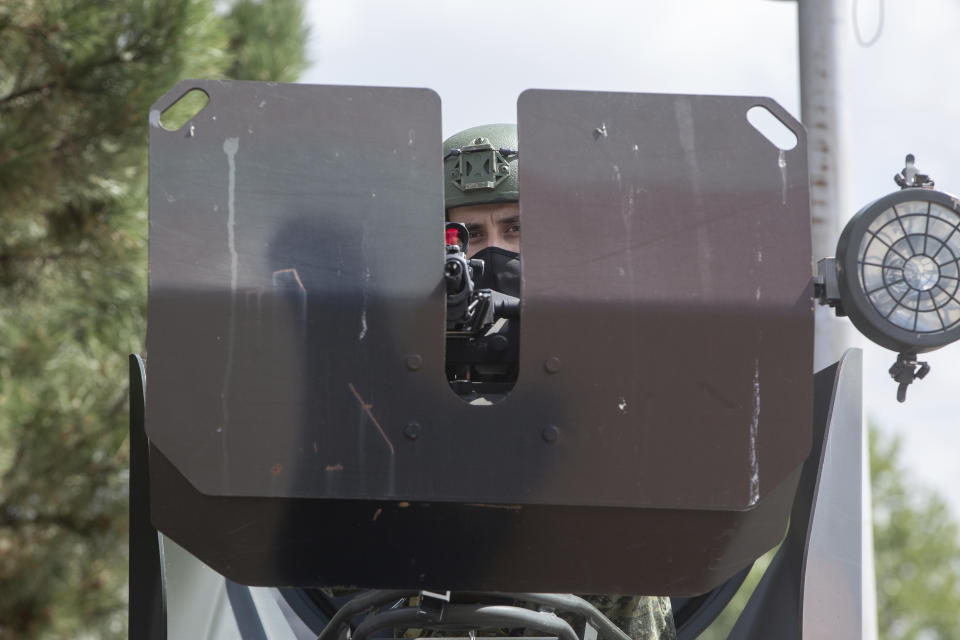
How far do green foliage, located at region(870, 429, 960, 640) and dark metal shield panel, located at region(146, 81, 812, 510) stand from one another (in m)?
24.0

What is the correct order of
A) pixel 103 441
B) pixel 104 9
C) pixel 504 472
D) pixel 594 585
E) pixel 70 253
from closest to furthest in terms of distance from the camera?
pixel 504 472 < pixel 594 585 < pixel 104 9 < pixel 70 253 < pixel 103 441

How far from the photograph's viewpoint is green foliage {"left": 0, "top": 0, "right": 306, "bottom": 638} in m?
5.49

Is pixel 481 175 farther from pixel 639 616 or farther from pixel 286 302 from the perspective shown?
pixel 286 302

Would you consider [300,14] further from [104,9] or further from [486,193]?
[486,193]

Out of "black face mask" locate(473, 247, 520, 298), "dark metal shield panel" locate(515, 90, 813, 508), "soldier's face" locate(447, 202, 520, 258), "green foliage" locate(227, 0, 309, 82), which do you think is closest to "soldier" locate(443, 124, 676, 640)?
"soldier's face" locate(447, 202, 520, 258)

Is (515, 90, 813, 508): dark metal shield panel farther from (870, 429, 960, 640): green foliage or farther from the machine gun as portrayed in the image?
(870, 429, 960, 640): green foliage

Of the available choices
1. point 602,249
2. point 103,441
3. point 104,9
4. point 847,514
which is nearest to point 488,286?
point 602,249

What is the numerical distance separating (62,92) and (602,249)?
4257mm

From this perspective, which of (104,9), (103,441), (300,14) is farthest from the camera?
(300,14)

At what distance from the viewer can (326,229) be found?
186cm

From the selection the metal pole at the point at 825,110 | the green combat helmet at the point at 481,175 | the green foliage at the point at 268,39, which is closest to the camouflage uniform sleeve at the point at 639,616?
the green combat helmet at the point at 481,175

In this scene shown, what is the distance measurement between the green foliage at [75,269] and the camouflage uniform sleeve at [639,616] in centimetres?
369

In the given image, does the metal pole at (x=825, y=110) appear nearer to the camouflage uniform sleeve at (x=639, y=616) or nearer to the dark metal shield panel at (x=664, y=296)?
the camouflage uniform sleeve at (x=639, y=616)

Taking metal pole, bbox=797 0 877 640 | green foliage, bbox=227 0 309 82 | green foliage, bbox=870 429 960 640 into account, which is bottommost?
green foliage, bbox=870 429 960 640
